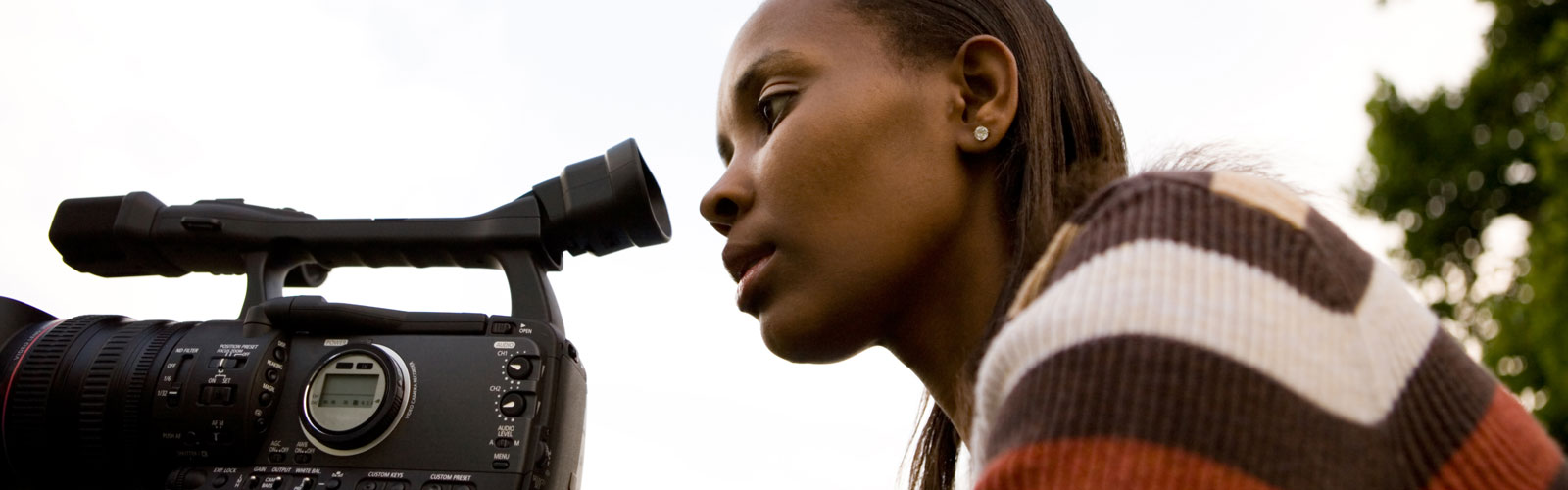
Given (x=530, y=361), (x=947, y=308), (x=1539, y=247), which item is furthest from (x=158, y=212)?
(x=1539, y=247)

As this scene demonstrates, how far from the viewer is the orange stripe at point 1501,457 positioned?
0.81m

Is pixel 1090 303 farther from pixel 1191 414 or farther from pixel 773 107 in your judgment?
pixel 773 107

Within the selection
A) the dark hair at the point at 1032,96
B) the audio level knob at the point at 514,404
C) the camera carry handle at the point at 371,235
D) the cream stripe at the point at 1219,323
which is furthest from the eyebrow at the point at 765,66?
the cream stripe at the point at 1219,323

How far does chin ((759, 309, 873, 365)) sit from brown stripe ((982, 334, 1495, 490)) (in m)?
0.69

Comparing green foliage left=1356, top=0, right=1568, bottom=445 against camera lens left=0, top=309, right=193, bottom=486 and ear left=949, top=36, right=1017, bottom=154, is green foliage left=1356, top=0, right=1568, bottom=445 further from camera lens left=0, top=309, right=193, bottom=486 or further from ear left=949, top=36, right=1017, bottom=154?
camera lens left=0, top=309, right=193, bottom=486

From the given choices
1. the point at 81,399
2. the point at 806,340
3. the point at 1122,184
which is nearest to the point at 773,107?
the point at 806,340

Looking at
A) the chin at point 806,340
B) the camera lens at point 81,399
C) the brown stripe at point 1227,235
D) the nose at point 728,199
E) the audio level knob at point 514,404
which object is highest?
the brown stripe at point 1227,235

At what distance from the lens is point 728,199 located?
1478mm

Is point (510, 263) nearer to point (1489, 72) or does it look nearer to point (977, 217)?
point (977, 217)

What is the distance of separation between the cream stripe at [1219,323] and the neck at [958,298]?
60 centimetres

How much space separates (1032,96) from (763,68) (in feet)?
1.05

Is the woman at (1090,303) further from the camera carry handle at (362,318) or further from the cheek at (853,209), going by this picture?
the camera carry handle at (362,318)

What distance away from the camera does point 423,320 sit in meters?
1.86

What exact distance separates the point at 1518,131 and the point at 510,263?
7.02 meters
